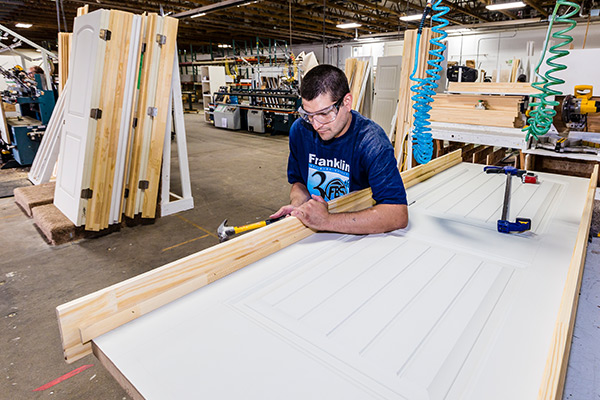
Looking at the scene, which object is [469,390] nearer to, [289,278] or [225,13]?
[289,278]

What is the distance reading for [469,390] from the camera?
28.3 inches

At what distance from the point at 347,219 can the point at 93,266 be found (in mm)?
2384

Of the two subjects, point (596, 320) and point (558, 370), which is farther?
point (596, 320)

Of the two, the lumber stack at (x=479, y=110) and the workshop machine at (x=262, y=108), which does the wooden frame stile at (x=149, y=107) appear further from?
the workshop machine at (x=262, y=108)

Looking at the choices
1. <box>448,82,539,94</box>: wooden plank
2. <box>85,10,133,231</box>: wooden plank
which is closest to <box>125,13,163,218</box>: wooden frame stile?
<box>85,10,133,231</box>: wooden plank

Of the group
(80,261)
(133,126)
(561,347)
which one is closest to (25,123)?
(133,126)

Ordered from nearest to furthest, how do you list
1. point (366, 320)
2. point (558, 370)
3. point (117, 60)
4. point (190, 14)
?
point (558, 370) < point (366, 320) < point (117, 60) < point (190, 14)

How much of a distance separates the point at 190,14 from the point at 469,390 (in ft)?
27.4

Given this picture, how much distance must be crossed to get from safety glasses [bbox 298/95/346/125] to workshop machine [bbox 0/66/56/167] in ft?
17.8

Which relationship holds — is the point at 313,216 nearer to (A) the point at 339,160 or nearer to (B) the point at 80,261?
(A) the point at 339,160

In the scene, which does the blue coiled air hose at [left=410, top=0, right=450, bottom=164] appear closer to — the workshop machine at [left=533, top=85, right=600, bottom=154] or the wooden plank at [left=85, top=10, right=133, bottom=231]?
the workshop machine at [left=533, top=85, right=600, bottom=154]

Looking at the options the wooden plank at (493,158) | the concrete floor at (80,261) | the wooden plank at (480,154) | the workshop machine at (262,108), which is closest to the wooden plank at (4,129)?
the concrete floor at (80,261)

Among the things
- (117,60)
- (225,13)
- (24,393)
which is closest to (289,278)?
(24,393)

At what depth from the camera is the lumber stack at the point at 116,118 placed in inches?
121
